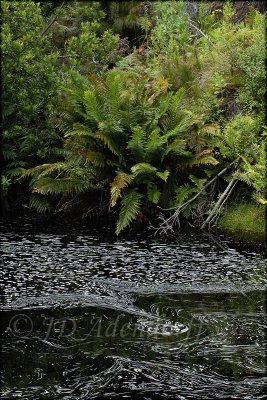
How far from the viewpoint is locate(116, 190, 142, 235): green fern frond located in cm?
849

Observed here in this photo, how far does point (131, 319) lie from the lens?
5605 mm

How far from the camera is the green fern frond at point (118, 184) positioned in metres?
8.52

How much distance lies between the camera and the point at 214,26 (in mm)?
12766

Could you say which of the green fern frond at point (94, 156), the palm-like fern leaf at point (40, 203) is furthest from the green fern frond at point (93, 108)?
the palm-like fern leaf at point (40, 203)

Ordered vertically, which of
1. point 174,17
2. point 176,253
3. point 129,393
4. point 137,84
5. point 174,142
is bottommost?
point 129,393

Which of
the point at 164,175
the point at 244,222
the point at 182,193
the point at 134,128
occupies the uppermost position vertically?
the point at 134,128

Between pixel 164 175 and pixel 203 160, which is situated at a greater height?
pixel 203 160

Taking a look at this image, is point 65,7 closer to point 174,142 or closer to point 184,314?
point 174,142

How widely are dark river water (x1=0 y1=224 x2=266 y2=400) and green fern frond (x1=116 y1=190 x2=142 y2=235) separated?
11.8 inches

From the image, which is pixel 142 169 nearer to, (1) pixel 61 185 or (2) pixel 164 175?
(2) pixel 164 175

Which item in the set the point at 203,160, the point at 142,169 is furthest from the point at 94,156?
the point at 203,160

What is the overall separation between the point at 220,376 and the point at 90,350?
3.63 ft

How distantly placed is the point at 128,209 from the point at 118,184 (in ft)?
1.30

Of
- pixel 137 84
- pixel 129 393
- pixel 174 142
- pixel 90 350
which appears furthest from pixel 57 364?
pixel 137 84
